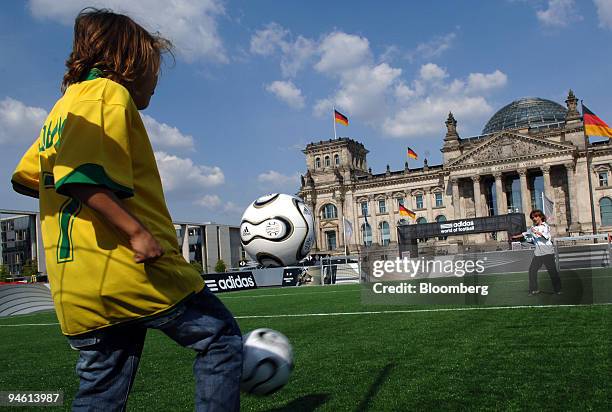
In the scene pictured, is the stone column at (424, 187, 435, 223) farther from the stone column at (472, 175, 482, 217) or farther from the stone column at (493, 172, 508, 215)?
the stone column at (493, 172, 508, 215)

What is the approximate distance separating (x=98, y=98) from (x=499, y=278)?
9.88 metres

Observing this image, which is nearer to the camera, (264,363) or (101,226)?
(101,226)

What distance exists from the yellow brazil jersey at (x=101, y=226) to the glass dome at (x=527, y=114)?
77.1 m

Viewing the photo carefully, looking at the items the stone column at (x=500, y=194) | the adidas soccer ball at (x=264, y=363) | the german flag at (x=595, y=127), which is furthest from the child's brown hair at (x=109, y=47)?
the stone column at (x=500, y=194)

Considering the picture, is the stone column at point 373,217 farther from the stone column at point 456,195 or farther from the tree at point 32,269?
the tree at point 32,269

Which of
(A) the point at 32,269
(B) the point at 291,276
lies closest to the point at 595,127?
(B) the point at 291,276

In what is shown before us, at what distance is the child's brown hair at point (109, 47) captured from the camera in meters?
2.10

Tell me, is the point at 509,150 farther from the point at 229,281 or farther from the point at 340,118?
the point at 229,281

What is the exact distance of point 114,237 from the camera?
1.89m

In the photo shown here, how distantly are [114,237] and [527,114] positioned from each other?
263ft

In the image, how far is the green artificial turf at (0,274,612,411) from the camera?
3.91 metres

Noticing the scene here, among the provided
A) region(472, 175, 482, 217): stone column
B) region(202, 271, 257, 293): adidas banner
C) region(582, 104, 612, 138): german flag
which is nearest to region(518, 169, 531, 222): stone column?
region(472, 175, 482, 217): stone column

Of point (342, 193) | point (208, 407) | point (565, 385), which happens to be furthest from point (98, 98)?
point (342, 193)

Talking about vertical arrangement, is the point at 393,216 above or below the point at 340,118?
below
